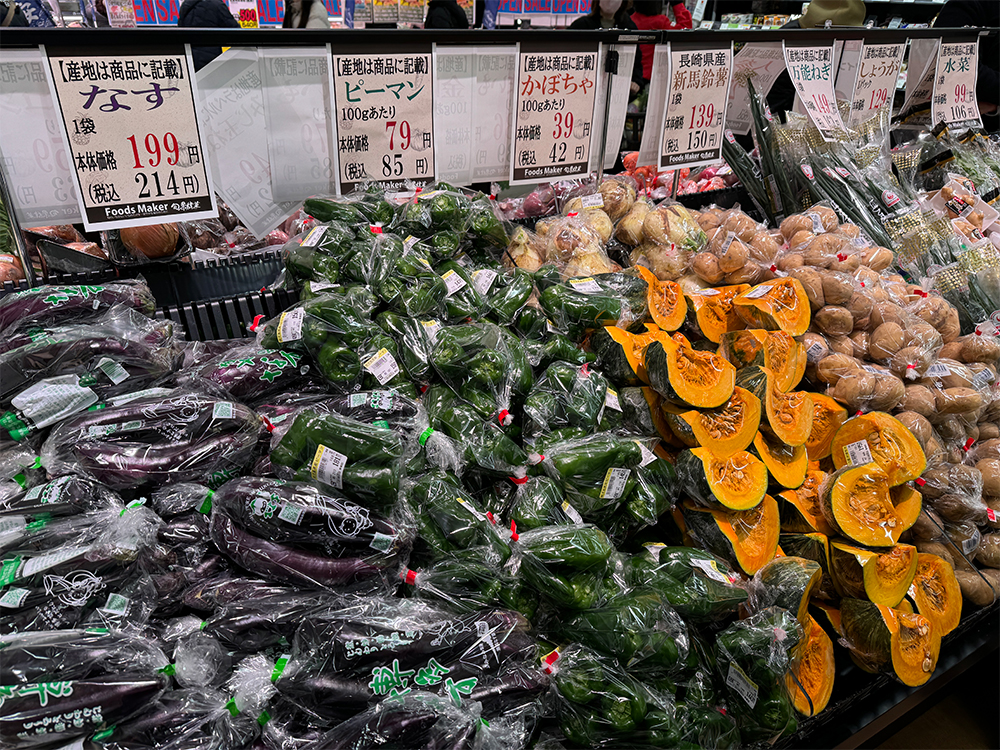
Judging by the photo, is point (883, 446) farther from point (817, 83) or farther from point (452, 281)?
point (817, 83)

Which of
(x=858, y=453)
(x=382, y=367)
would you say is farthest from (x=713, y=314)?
(x=382, y=367)

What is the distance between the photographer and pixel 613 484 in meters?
1.50

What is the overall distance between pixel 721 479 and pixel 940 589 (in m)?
0.83

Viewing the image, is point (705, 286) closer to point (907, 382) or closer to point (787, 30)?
point (907, 382)

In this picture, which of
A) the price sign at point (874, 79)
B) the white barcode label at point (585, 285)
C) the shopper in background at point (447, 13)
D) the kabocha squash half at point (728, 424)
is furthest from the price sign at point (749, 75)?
the shopper in background at point (447, 13)

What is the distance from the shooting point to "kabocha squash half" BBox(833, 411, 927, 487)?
5.84ft

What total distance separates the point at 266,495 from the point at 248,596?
191mm

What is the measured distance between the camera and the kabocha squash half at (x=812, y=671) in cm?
151

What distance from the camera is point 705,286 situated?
2.32 meters

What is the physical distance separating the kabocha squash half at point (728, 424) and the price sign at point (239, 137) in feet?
5.00

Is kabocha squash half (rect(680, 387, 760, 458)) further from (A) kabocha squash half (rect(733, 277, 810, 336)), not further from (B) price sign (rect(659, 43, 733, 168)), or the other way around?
(B) price sign (rect(659, 43, 733, 168))

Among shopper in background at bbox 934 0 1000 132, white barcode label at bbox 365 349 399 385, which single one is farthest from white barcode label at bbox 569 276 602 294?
shopper in background at bbox 934 0 1000 132

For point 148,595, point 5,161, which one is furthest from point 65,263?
point 148,595

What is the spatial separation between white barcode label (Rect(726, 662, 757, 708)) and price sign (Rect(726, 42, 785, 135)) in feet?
8.10
